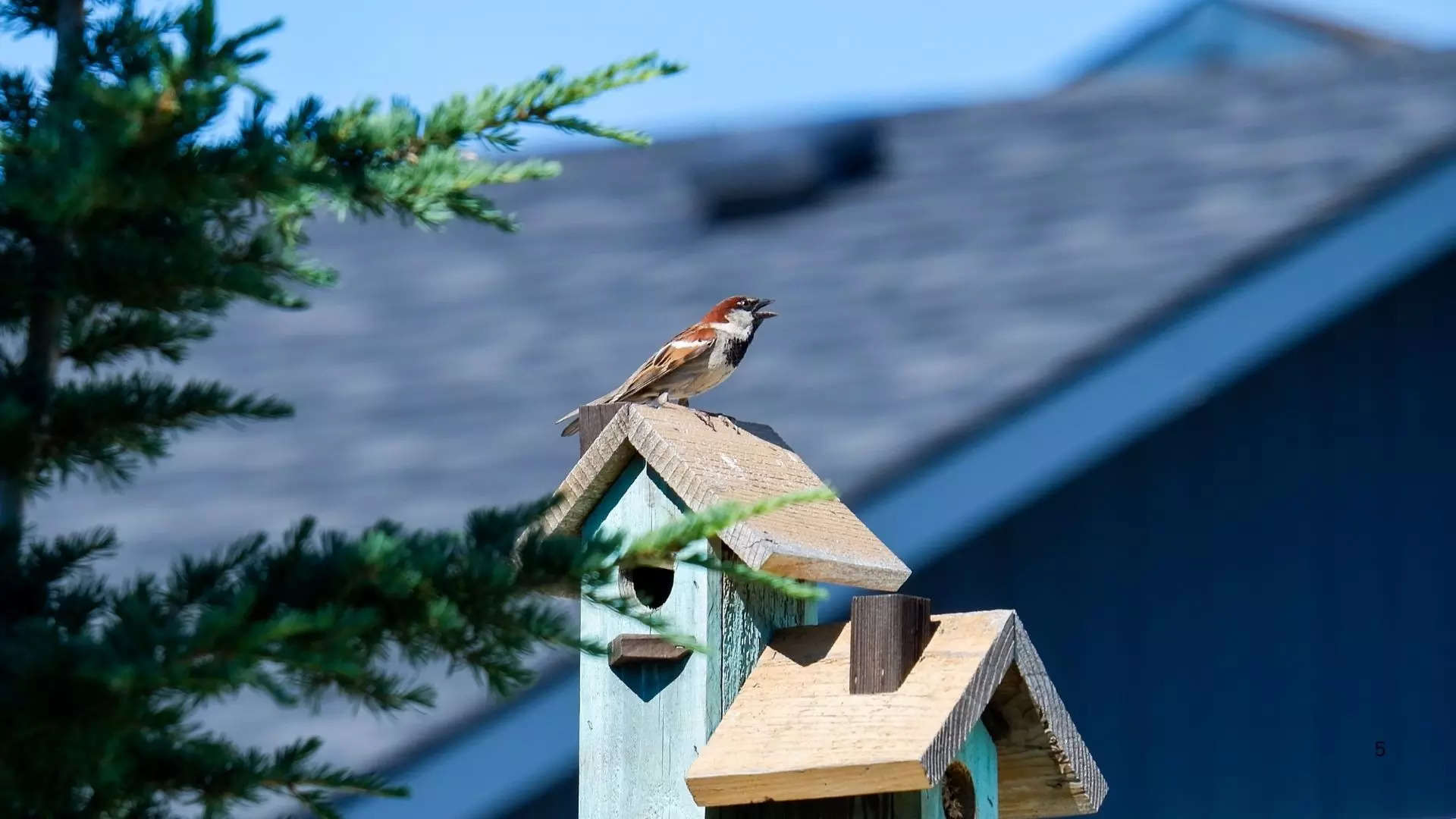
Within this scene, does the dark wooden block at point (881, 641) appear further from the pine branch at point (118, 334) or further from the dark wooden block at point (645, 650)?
the pine branch at point (118, 334)

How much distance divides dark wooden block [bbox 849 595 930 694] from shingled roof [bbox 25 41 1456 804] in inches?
69.8

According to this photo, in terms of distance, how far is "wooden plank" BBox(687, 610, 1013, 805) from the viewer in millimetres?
2744

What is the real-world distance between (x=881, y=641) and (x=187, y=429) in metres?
1.09

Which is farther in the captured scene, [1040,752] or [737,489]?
[1040,752]

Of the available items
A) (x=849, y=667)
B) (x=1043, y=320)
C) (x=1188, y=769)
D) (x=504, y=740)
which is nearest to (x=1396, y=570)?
(x=1188, y=769)

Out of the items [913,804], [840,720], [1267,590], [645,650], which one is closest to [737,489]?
[645,650]

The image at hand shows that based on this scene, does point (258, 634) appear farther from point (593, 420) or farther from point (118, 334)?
point (593, 420)

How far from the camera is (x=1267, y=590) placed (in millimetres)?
5477

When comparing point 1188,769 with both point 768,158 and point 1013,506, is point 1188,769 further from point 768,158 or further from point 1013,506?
point 768,158

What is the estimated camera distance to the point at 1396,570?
215 inches

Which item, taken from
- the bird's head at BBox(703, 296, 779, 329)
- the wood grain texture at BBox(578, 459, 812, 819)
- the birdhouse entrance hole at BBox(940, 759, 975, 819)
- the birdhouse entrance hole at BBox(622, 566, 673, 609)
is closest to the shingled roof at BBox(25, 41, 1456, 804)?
the bird's head at BBox(703, 296, 779, 329)

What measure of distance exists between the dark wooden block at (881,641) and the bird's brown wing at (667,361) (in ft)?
4.12

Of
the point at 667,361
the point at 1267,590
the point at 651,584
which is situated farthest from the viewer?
the point at 1267,590

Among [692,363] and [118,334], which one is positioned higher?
[692,363]
